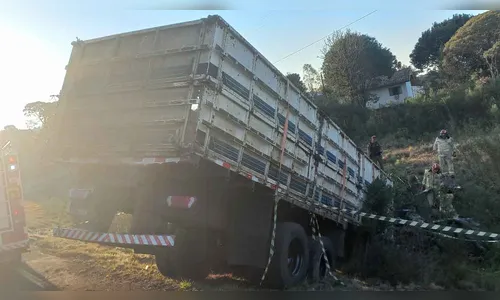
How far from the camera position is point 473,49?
3128 centimetres

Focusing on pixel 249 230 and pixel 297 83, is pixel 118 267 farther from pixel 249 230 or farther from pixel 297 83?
pixel 297 83

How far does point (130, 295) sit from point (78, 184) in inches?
80.0

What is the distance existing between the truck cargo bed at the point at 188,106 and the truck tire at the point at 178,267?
1796mm

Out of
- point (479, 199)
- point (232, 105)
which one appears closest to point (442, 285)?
point (479, 199)

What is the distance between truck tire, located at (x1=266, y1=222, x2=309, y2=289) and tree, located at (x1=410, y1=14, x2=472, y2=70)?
136ft

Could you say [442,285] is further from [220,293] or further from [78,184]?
[78,184]

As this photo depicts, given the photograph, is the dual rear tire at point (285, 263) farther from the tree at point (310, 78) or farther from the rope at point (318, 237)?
the tree at point (310, 78)

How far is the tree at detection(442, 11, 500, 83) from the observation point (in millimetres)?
30312

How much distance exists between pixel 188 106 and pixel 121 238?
2.22 m

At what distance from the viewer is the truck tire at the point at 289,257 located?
644 cm

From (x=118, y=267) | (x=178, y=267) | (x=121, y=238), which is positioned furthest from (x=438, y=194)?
(x=121, y=238)

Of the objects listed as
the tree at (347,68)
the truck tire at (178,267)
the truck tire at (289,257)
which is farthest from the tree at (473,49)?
the truck tire at (178,267)

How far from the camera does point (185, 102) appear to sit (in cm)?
560

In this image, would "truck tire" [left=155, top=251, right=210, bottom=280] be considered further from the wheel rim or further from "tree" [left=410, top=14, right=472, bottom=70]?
"tree" [left=410, top=14, right=472, bottom=70]
